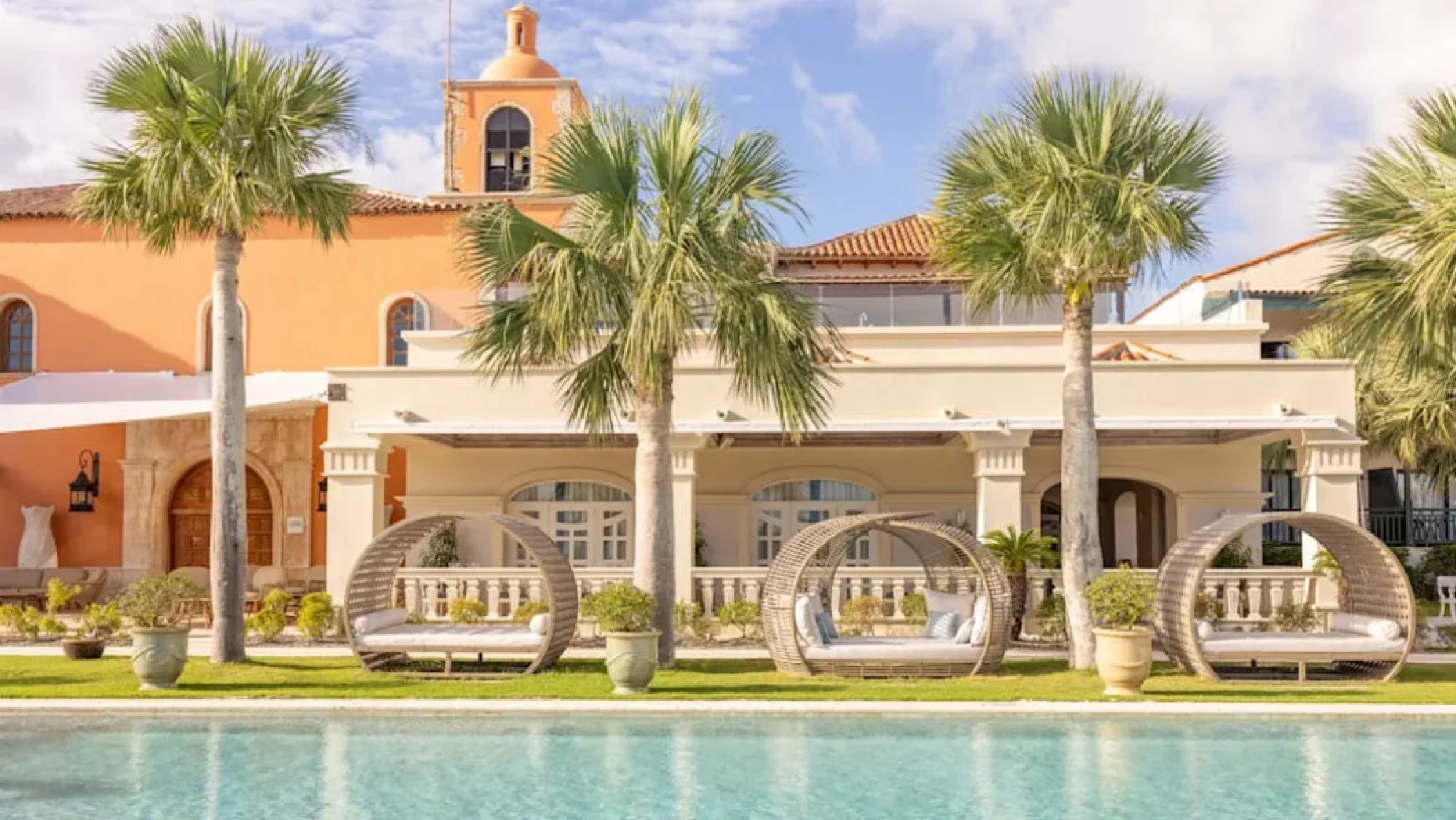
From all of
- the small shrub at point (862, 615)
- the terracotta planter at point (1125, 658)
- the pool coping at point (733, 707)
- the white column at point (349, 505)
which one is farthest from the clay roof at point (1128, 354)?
the white column at point (349, 505)

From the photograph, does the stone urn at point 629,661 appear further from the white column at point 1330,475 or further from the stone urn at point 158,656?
the white column at point 1330,475

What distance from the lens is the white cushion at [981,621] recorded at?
19.2 m

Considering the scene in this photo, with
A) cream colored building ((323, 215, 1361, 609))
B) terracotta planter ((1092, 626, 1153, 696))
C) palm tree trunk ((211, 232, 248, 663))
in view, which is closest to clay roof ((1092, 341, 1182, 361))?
cream colored building ((323, 215, 1361, 609))

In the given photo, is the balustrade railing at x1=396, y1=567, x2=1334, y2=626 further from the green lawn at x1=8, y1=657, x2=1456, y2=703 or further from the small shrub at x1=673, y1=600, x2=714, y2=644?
the green lawn at x1=8, y1=657, x2=1456, y2=703

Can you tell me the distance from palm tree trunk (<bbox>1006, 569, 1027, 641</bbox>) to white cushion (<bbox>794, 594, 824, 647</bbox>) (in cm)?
483

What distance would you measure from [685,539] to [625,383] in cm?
521

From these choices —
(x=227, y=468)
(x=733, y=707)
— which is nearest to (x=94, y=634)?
(x=227, y=468)

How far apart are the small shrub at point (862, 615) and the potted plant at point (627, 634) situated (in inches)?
244

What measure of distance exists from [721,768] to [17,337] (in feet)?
89.3

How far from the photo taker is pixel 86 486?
1280 inches


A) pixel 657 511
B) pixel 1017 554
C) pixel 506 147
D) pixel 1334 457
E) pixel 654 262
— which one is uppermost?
pixel 506 147

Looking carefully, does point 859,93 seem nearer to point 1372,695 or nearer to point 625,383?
point 625,383

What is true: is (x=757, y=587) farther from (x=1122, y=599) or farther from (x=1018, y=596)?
(x=1122, y=599)

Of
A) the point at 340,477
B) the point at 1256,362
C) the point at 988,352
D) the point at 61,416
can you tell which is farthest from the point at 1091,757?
the point at 61,416
